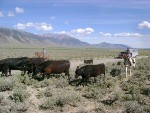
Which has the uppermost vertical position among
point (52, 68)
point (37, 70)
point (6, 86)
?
point (52, 68)

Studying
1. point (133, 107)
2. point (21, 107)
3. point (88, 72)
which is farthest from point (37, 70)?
point (133, 107)

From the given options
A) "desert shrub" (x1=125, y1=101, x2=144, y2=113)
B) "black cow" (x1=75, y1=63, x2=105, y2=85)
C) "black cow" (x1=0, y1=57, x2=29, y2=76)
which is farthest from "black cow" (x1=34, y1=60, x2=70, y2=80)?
"desert shrub" (x1=125, y1=101, x2=144, y2=113)

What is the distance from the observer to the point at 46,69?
19984 millimetres

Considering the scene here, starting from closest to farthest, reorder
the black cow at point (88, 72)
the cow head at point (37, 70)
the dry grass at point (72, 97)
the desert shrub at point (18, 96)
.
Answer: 1. the dry grass at point (72, 97)
2. the desert shrub at point (18, 96)
3. the black cow at point (88, 72)
4. the cow head at point (37, 70)

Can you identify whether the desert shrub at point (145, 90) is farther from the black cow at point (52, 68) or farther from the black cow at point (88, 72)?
the black cow at point (52, 68)

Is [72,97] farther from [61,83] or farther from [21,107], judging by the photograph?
[61,83]

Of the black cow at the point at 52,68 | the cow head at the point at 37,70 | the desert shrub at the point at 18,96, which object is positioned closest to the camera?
the desert shrub at the point at 18,96

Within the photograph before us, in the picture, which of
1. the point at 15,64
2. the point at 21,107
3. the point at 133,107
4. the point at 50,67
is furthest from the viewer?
the point at 15,64

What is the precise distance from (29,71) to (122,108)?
10.6 m

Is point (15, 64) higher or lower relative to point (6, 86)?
higher

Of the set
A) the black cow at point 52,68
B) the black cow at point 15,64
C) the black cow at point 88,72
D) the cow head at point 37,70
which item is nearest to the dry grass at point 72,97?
the black cow at point 88,72

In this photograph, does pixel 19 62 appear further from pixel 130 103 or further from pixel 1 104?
pixel 130 103

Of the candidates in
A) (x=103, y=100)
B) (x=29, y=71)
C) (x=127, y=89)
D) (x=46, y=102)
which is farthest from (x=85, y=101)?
(x=29, y=71)

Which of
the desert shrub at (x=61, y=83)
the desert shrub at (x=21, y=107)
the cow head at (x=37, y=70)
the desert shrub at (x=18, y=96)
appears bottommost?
the desert shrub at (x=21, y=107)
